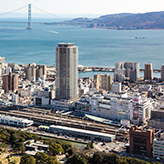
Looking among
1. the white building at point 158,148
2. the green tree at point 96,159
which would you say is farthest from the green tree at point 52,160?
the white building at point 158,148

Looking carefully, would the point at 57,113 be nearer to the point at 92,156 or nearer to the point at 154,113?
the point at 154,113

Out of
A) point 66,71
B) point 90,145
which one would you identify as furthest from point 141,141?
point 66,71

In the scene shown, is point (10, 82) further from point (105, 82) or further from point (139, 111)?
point (139, 111)

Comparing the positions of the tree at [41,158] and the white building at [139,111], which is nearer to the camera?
the tree at [41,158]

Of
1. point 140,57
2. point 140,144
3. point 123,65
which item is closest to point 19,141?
point 140,144

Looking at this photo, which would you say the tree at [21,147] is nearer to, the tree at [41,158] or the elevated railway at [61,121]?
the tree at [41,158]

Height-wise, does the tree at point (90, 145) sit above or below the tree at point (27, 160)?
below
